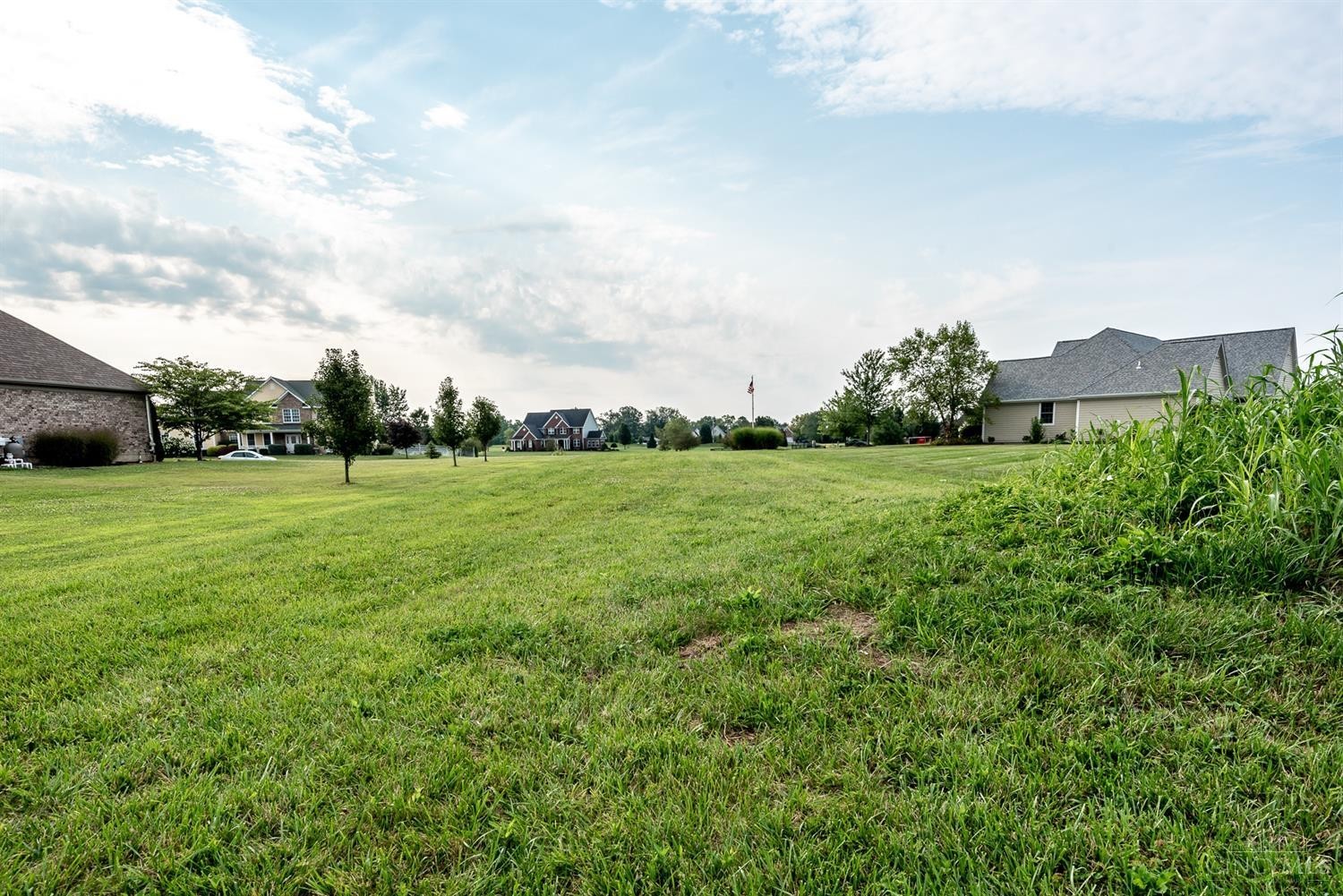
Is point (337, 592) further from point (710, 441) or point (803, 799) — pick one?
point (710, 441)

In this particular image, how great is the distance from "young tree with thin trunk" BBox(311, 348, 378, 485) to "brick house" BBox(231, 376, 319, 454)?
34695mm

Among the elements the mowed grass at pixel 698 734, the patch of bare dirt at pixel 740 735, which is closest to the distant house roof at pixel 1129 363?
the mowed grass at pixel 698 734

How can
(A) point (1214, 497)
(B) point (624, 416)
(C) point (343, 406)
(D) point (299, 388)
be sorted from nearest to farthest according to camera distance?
1. (A) point (1214, 497)
2. (C) point (343, 406)
3. (D) point (299, 388)
4. (B) point (624, 416)

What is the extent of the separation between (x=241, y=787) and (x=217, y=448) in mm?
52564

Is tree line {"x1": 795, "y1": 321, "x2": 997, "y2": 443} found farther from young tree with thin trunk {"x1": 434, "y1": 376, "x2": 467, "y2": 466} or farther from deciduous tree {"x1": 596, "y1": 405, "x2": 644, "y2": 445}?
deciduous tree {"x1": 596, "y1": 405, "x2": 644, "y2": 445}

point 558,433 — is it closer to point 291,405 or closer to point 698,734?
point 291,405

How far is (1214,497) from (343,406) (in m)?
23.1

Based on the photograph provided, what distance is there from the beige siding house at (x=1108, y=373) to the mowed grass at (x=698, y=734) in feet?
81.9

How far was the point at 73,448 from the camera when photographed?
21.5 meters


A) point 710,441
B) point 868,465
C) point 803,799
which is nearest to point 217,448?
point 710,441

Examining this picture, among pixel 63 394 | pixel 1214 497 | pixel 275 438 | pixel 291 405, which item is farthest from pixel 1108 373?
pixel 275 438

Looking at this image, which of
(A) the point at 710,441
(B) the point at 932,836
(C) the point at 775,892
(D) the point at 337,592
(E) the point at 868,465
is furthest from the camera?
(A) the point at 710,441

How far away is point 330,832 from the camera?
1897 mm

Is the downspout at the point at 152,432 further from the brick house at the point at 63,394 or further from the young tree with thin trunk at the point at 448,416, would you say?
the young tree with thin trunk at the point at 448,416
